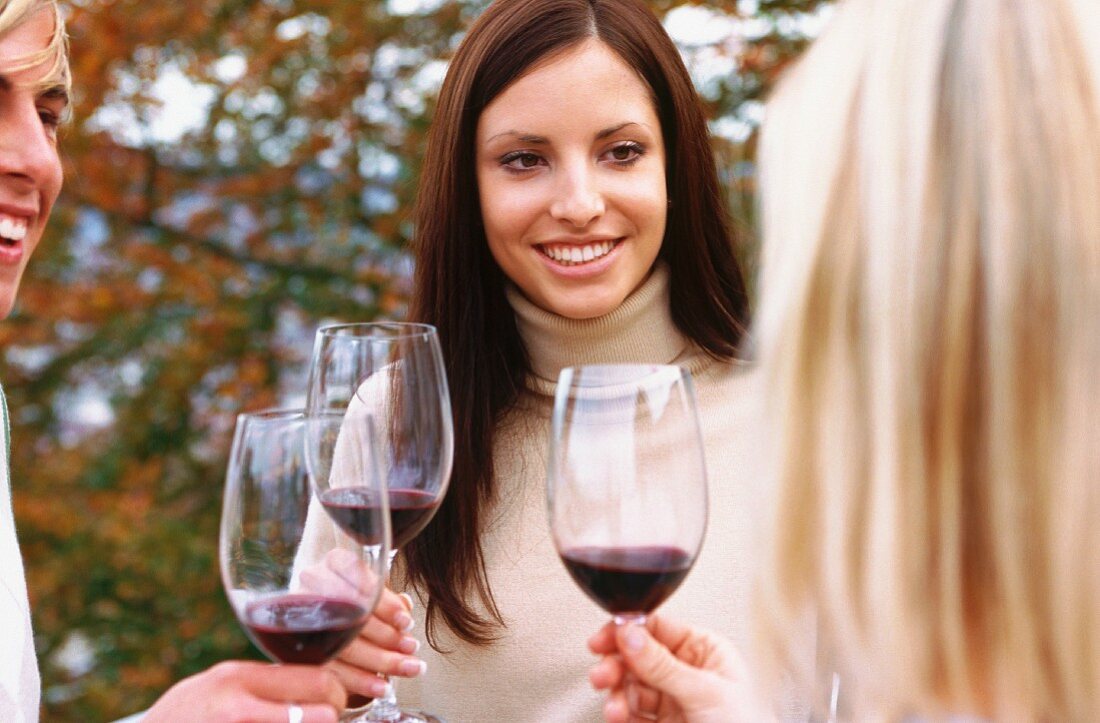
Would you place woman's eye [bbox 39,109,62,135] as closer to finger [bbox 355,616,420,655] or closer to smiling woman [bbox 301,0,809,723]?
smiling woman [bbox 301,0,809,723]

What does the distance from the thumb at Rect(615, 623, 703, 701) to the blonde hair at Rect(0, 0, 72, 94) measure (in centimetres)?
150

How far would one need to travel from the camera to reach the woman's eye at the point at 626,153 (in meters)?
2.16

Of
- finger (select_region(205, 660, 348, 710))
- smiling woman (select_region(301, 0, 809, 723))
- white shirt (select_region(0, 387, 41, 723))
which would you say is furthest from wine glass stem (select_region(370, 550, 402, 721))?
white shirt (select_region(0, 387, 41, 723))

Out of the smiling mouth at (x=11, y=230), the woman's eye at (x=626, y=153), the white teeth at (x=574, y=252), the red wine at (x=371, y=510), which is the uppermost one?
the woman's eye at (x=626, y=153)

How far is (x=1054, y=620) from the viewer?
84cm

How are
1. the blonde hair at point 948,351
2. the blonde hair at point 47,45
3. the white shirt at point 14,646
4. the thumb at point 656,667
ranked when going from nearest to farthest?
the blonde hair at point 948,351 < the thumb at point 656,667 < the white shirt at point 14,646 < the blonde hair at point 47,45

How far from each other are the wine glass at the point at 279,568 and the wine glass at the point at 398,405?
20 centimetres

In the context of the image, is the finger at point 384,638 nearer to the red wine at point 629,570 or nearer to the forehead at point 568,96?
the red wine at point 629,570

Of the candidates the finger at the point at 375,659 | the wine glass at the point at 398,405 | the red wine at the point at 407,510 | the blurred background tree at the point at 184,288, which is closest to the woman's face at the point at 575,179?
the wine glass at the point at 398,405

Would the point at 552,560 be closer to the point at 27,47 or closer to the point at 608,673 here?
the point at 608,673

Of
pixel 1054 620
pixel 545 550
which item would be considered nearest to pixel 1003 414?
pixel 1054 620

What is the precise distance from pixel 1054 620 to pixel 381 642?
0.93 meters

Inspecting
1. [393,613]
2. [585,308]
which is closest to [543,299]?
[585,308]

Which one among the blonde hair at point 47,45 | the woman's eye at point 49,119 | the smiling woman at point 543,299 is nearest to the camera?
the blonde hair at point 47,45
